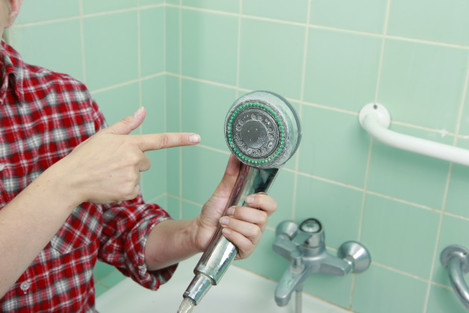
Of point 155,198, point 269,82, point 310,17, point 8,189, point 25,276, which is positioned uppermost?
point 310,17

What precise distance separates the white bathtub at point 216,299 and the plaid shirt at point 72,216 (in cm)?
27

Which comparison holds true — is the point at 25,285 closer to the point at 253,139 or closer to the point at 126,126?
the point at 126,126

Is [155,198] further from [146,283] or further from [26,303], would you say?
[26,303]

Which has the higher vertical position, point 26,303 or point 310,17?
point 310,17

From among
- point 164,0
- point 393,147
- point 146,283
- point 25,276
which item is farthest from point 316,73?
point 25,276

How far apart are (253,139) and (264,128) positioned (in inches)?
0.8

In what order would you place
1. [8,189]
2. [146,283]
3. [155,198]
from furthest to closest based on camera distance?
[155,198] → [146,283] → [8,189]

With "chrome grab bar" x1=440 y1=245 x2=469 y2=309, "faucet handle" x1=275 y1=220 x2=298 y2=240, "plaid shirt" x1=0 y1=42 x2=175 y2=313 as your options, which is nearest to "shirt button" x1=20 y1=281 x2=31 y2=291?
"plaid shirt" x1=0 y1=42 x2=175 y2=313

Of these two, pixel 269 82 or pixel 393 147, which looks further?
pixel 269 82

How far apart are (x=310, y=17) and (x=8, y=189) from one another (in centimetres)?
65

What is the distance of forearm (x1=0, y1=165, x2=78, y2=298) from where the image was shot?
686 millimetres

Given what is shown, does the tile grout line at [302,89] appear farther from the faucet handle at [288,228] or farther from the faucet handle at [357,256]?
the faucet handle at [357,256]

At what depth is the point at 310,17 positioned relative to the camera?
3.75 feet

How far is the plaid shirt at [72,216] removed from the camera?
0.88 m
